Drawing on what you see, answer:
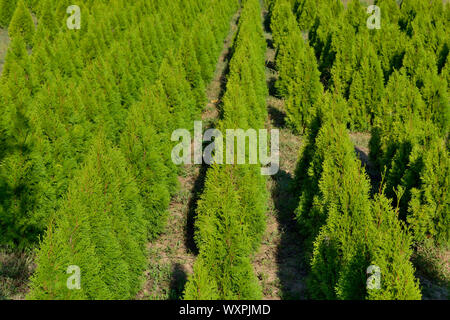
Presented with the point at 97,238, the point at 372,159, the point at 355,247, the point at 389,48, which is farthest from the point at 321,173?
the point at 389,48

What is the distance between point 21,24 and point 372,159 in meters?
19.8

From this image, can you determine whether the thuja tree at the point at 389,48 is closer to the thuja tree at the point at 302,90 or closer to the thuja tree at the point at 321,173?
the thuja tree at the point at 302,90

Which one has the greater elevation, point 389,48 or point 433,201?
point 389,48

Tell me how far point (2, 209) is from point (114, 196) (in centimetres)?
273

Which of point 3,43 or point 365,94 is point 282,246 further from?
point 3,43

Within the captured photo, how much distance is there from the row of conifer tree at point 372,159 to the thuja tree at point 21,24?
46.6 ft

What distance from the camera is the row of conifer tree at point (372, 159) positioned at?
237 inches

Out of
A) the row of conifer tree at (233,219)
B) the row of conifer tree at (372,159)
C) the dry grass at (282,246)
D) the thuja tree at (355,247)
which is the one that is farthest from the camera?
the dry grass at (282,246)

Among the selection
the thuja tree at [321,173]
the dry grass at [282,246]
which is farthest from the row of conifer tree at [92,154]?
the thuja tree at [321,173]

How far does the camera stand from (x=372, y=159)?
12109 mm

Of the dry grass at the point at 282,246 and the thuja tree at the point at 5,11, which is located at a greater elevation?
the thuja tree at the point at 5,11

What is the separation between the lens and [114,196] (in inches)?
296

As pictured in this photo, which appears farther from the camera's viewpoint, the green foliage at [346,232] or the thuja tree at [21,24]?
the thuja tree at [21,24]
